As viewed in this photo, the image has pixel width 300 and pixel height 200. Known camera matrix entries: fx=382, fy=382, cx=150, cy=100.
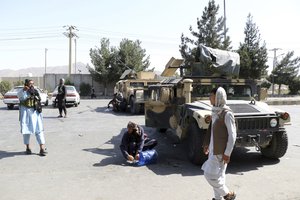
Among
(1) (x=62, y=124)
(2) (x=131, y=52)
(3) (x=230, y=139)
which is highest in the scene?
(2) (x=131, y=52)

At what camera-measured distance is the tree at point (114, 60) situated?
42.1 metres

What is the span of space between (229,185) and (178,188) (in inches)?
32.3

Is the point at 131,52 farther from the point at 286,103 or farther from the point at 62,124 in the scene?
the point at 62,124

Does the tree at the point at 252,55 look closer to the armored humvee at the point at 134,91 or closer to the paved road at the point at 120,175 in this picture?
the armored humvee at the point at 134,91

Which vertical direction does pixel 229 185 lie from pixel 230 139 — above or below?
below

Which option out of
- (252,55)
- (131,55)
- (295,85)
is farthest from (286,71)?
(131,55)

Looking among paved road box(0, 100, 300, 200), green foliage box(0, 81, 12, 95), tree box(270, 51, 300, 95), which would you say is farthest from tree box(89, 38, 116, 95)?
paved road box(0, 100, 300, 200)

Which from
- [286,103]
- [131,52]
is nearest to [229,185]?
[286,103]

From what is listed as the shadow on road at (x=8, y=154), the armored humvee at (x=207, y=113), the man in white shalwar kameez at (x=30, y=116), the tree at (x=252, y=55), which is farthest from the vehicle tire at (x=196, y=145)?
the tree at (x=252, y=55)

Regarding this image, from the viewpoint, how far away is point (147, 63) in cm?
4503

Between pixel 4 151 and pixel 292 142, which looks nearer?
pixel 4 151

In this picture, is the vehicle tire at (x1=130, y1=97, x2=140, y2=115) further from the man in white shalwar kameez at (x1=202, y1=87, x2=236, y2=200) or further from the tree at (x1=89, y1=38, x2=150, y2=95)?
the tree at (x1=89, y1=38, x2=150, y2=95)

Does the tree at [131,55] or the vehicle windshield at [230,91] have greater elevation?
the tree at [131,55]

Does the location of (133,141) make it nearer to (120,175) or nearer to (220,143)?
(120,175)
